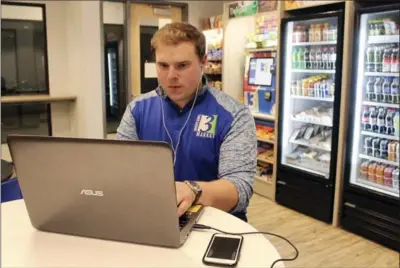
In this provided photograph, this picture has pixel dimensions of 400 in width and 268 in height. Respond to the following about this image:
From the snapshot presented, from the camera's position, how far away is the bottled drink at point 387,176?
304 centimetres

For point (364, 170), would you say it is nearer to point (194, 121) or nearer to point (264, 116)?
point (264, 116)

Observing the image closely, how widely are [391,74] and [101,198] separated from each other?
265 cm

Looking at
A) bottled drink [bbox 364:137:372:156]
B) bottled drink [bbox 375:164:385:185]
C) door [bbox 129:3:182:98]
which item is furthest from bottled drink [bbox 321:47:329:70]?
door [bbox 129:3:182:98]

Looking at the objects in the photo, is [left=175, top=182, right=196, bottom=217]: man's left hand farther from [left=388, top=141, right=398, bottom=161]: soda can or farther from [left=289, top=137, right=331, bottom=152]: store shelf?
[left=289, top=137, right=331, bottom=152]: store shelf

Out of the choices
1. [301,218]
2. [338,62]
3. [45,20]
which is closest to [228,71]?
[338,62]

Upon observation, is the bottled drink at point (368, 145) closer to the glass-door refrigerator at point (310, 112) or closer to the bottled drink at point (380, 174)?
the bottled drink at point (380, 174)

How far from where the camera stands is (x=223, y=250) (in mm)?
961

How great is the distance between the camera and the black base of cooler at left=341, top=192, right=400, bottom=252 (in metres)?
2.89

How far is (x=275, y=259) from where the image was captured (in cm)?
94

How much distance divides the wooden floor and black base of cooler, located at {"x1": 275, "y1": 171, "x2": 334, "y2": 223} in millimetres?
68

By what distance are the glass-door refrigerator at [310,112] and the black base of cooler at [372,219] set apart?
0.17 metres

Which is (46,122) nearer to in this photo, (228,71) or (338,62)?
(228,71)

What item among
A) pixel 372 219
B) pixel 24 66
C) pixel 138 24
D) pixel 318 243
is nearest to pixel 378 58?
pixel 372 219

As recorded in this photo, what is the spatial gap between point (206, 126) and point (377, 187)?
2.05 m
